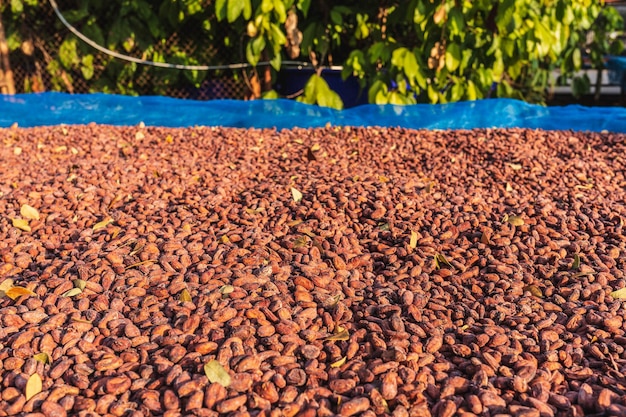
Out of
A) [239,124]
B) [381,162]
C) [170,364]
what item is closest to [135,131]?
[239,124]

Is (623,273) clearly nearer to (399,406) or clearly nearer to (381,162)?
(399,406)

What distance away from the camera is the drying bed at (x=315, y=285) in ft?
4.35

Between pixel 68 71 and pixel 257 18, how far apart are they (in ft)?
6.92

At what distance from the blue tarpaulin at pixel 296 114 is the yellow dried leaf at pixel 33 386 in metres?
2.76

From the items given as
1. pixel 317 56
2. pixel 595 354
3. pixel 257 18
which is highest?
pixel 257 18

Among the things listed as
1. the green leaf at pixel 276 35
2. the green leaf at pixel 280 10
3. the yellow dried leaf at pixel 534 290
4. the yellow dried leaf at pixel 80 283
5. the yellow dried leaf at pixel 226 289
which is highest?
the green leaf at pixel 280 10

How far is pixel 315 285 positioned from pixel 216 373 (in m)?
0.49

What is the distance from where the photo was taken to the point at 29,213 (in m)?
2.39

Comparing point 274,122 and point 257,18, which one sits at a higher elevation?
point 257,18

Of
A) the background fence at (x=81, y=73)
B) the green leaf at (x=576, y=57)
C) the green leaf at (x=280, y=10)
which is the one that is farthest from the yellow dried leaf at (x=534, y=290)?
the green leaf at (x=576, y=57)

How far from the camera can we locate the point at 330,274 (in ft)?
6.07

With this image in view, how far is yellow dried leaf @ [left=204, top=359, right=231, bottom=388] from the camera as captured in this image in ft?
4.38

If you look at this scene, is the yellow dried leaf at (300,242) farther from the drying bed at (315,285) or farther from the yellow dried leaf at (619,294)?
the yellow dried leaf at (619,294)

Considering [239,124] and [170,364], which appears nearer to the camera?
[170,364]
